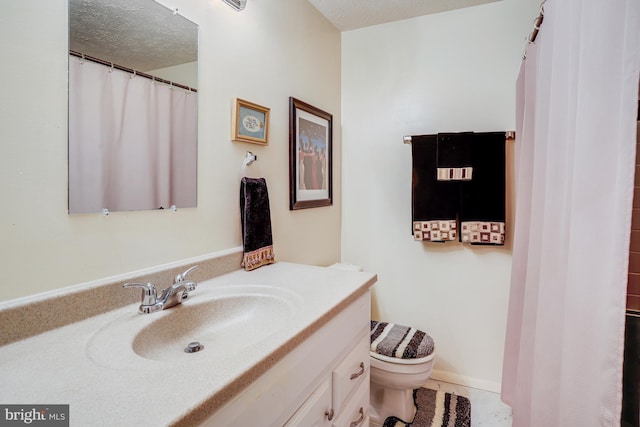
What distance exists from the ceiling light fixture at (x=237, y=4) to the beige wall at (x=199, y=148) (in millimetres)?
43

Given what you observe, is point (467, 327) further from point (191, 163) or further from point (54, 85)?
point (54, 85)

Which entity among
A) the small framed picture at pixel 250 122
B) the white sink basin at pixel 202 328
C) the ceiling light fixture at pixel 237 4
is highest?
the ceiling light fixture at pixel 237 4

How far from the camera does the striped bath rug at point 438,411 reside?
5.49 feet

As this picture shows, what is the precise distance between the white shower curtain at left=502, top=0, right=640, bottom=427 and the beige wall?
1.09 m

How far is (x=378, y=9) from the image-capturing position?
6.37 ft

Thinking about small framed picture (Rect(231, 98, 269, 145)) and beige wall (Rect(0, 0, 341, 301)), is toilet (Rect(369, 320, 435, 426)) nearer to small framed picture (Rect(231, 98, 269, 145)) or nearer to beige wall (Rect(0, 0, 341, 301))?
beige wall (Rect(0, 0, 341, 301))

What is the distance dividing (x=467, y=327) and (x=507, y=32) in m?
1.71

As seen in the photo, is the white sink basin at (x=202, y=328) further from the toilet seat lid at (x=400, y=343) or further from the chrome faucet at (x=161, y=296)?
the toilet seat lid at (x=400, y=343)

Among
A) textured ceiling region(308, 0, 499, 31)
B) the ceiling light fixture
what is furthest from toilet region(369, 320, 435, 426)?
textured ceiling region(308, 0, 499, 31)

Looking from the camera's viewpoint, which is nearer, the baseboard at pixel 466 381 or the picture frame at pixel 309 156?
the picture frame at pixel 309 156

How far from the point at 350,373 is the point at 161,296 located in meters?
0.65

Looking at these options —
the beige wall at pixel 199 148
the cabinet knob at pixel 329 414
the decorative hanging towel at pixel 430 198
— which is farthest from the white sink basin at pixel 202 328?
the decorative hanging towel at pixel 430 198

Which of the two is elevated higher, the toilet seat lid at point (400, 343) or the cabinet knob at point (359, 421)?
the toilet seat lid at point (400, 343)

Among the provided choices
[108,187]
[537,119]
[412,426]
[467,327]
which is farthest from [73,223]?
[467,327]
